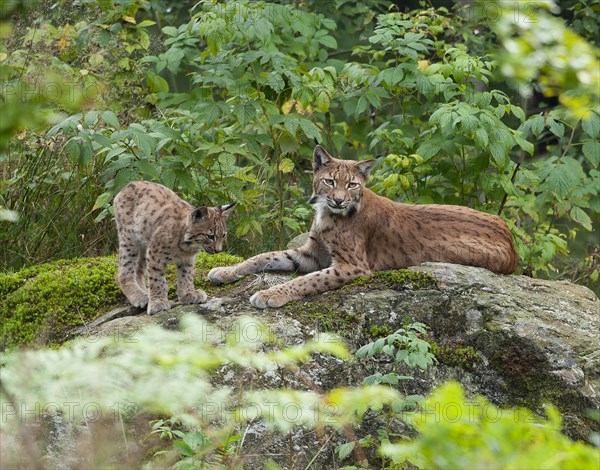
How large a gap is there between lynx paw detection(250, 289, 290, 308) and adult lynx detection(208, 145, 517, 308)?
0.66 metres

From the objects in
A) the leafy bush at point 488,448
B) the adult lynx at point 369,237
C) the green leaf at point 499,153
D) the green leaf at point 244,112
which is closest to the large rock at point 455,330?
the adult lynx at point 369,237

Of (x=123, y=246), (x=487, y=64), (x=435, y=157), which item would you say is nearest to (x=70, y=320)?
(x=123, y=246)

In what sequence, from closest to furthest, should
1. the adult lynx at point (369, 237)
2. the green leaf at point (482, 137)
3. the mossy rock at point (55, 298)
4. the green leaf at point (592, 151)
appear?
1. the mossy rock at point (55, 298)
2. the adult lynx at point (369, 237)
3. the green leaf at point (482, 137)
4. the green leaf at point (592, 151)

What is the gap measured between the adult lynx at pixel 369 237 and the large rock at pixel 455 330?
0.39m

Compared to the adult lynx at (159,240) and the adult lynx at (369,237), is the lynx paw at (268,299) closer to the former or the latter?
the adult lynx at (159,240)

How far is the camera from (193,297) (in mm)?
5699

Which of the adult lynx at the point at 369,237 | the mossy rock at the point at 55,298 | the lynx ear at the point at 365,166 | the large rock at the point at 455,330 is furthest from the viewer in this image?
the lynx ear at the point at 365,166

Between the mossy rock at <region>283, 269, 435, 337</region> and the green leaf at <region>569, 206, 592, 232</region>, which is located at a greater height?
the mossy rock at <region>283, 269, 435, 337</region>

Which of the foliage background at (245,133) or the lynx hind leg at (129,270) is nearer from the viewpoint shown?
the lynx hind leg at (129,270)

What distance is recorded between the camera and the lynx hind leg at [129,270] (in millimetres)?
5809

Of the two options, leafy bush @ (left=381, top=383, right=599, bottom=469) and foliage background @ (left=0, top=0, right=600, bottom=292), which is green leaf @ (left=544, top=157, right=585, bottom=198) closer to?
foliage background @ (left=0, top=0, right=600, bottom=292)

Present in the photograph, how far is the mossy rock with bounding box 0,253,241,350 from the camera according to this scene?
5.70 meters

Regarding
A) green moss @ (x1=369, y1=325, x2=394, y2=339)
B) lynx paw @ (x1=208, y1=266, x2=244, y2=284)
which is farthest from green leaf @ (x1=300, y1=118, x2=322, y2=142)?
green moss @ (x1=369, y1=325, x2=394, y2=339)

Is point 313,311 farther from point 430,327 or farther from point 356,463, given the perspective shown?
point 356,463
